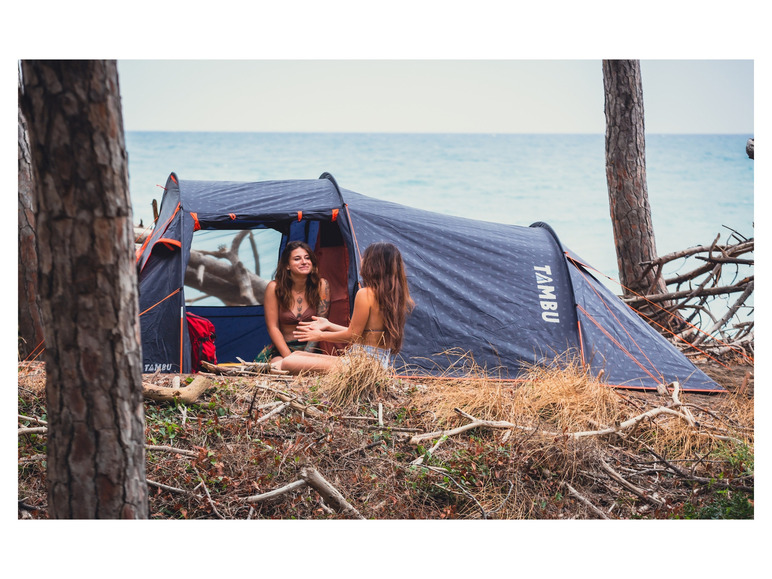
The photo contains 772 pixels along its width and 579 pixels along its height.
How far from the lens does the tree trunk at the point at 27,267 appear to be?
4.24 m

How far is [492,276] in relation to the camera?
4.62 meters

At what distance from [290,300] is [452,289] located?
1055 millimetres

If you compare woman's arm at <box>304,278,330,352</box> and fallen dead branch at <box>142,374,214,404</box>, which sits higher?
woman's arm at <box>304,278,330,352</box>

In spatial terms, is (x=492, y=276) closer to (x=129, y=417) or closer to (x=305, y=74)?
(x=129, y=417)

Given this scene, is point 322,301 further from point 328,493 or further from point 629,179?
point 629,179

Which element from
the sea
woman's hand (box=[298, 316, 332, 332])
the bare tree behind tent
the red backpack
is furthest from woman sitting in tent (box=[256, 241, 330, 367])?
the sea

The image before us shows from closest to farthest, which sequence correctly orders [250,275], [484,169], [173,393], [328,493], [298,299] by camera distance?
[328,493] < [173,393] < [298,299] < [250,275] < [484,169]

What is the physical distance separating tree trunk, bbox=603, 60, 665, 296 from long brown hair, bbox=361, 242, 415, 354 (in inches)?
112

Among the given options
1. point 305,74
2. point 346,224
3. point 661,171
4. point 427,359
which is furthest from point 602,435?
point 661,171

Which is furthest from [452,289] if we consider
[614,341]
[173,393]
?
[173,393]

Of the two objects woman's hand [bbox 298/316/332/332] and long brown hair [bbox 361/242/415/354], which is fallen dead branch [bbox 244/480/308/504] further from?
woman's hand [bbox 298/316/332/332]

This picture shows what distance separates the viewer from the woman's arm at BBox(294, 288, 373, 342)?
155 inches

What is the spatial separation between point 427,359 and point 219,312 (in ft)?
6.89

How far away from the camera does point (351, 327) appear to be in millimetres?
3979
